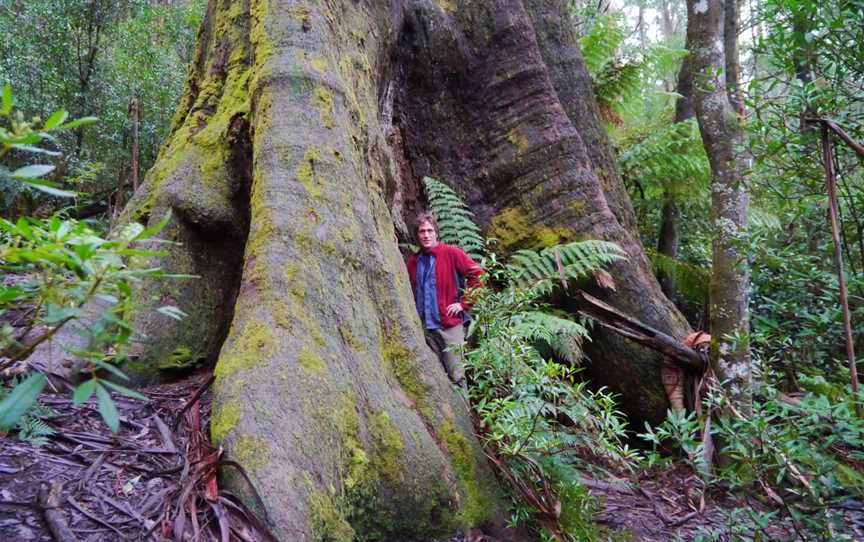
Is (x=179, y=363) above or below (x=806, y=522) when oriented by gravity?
above

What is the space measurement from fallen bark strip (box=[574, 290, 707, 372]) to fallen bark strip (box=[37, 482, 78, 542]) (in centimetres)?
408

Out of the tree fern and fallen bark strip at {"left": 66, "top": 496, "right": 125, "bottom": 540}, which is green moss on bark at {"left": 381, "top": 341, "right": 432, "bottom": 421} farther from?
the tree fern

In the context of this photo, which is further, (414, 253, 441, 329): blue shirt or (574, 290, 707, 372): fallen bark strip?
(414, 253, 441, 329): blue shirt

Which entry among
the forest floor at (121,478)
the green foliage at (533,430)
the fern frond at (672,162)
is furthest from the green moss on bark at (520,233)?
the fern frond at (672,162)

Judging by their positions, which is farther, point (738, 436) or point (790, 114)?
point (790, 114)

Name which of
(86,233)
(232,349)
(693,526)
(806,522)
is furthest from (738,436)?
(86,233)

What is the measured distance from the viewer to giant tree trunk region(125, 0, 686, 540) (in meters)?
2.39

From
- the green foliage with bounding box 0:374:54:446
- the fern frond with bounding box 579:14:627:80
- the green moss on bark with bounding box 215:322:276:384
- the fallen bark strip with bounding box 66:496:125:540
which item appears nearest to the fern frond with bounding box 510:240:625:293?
the green moss on bark with bounding box 215:322:276:384

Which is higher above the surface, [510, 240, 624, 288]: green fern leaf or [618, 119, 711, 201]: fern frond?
[618, 119, 711, 201]: fern frond

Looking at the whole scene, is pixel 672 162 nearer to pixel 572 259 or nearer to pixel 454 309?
pixel 572 259

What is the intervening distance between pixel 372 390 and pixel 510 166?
Answer: 3728mm

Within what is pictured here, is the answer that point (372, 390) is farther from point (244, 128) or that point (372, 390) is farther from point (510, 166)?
point (510, 166)

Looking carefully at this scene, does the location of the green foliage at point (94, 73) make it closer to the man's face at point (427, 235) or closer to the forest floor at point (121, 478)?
the man's face at point (427, 235)

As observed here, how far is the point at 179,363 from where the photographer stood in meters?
3.14
